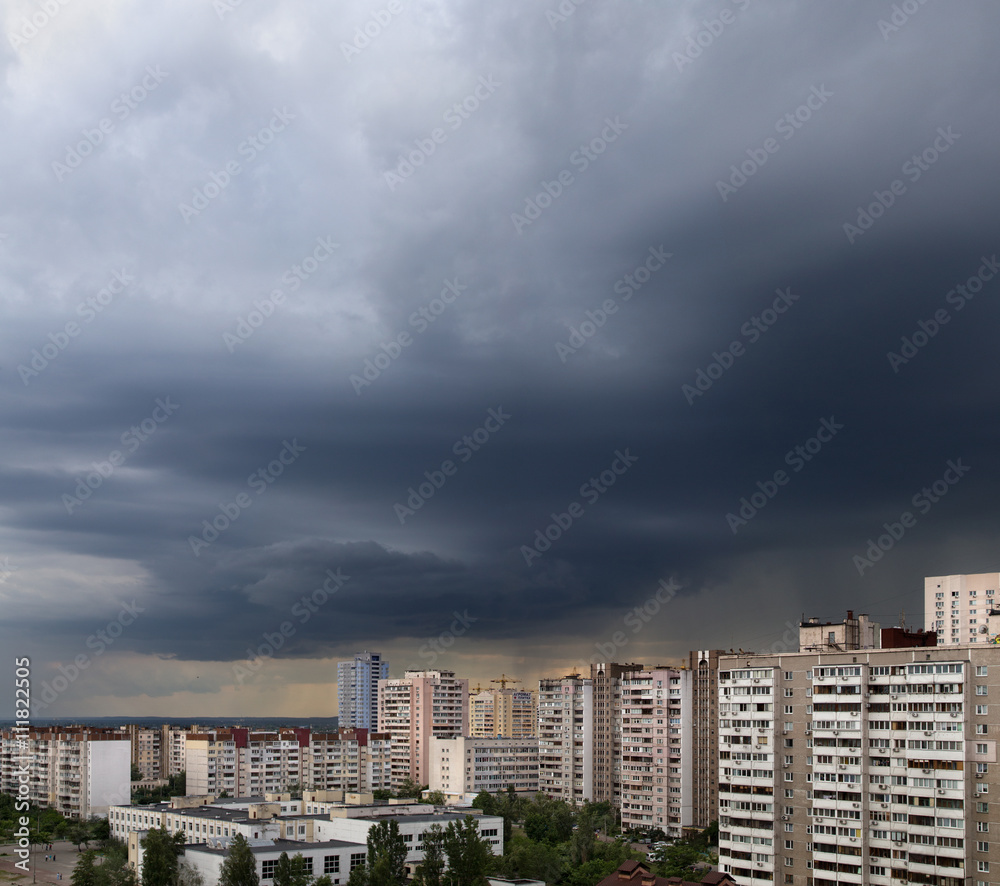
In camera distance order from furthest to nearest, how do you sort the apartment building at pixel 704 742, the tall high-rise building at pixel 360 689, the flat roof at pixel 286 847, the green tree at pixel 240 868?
the tall high-rise building at pixel 360 689 → the apartment building at pixel 704 742 → the flat roof at pixel 286 847 → the green tree at pixel 240 868

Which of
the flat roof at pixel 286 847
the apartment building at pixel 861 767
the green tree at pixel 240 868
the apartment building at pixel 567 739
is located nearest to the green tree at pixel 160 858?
the flat roof at pixel 286 847

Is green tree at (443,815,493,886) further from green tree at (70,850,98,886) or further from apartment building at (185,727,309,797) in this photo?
apartment building at (185,727,309,797)

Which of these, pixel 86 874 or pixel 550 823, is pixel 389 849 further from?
pixel 550 823

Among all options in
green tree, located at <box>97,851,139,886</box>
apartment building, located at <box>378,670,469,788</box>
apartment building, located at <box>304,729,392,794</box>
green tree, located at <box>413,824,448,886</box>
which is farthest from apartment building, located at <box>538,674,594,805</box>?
green tree, located at <box>97,851,139,886</box>

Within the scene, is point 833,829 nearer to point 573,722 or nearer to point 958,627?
point 573,722

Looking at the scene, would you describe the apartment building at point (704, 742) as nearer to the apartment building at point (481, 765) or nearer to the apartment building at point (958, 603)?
the apartment building at point (481, 765)

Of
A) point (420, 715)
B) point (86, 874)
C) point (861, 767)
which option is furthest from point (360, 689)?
point (861, 767)
